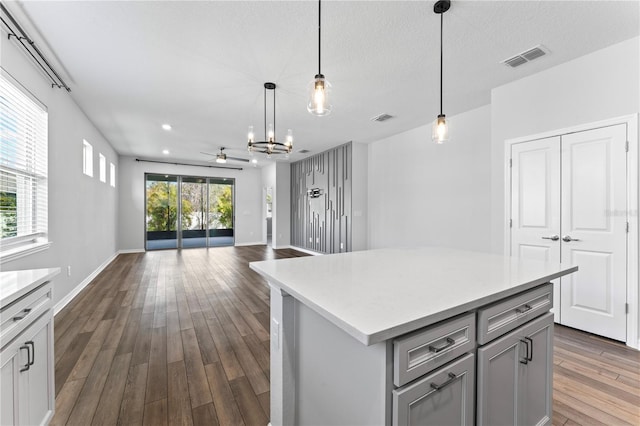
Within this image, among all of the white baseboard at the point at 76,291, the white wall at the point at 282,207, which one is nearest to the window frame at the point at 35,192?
the white baseboard at the point at 76,291

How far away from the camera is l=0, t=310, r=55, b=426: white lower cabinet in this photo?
1.16 metres

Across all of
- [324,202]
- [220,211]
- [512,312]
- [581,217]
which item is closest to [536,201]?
[581,217]

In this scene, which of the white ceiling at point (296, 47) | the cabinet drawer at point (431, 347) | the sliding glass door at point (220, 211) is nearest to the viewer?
the cabinet drawer at point (431, 347)

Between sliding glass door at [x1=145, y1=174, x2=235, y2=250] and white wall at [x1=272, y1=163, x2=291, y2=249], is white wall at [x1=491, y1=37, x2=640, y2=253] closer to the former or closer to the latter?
white wall at [x1=272, y1=163, x2=291, y2=249]

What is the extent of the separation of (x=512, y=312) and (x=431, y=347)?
61 centimetres

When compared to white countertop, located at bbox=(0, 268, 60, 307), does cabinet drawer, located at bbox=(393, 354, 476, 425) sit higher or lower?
lower

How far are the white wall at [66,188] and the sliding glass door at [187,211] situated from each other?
310cm

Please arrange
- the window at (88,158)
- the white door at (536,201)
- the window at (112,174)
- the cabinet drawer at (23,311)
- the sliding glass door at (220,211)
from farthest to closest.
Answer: the sliding glass door at (220,211)
the window at (112,174)
the window at (88,158)
the white door at (536,201)
the cabinet drawer at (23,311)

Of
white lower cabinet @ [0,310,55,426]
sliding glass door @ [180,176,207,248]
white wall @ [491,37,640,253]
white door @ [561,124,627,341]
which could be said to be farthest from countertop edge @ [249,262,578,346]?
sliding glass door @ [180,176,207,248]

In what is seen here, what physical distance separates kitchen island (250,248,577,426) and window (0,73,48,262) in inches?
106

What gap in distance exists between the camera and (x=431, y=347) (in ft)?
3.19

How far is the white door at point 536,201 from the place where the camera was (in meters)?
3.02

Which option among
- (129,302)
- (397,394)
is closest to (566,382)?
(397,394)

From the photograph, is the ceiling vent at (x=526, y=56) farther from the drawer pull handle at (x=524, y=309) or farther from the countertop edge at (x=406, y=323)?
the drawer pull handle at (x=524, y=309)
